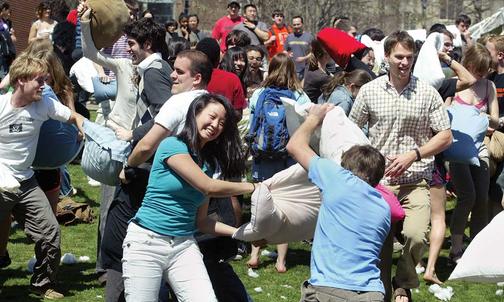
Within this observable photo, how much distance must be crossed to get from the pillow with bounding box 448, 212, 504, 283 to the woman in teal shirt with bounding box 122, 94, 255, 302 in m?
1.29

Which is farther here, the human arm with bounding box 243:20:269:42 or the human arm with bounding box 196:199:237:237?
the human arm with bounding box 243:20:269:42

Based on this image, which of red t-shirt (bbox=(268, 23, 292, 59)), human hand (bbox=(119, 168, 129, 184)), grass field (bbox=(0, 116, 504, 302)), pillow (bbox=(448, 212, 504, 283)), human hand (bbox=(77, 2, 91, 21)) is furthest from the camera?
red t-shirt (bbox=(268, 23, 292, 59))

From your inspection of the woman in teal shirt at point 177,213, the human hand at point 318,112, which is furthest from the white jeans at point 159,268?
the human hand at point 318,112

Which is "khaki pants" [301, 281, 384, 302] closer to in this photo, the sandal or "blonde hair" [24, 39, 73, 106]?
the sandal

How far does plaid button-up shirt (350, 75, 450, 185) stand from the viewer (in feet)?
22.9

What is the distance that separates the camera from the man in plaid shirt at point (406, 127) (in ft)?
22.7

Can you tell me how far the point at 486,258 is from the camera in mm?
5121

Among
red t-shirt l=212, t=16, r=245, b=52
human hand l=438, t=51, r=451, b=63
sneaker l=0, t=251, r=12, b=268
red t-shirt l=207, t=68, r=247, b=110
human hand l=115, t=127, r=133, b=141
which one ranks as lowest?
sneaker l=0, t=251, r=12, b=268

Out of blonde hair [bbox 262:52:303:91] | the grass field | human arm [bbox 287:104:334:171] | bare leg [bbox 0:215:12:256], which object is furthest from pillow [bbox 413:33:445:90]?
bare leg [bbox 0:215:12:256]

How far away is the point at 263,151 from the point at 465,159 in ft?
6.03

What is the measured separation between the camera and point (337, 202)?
502 cm

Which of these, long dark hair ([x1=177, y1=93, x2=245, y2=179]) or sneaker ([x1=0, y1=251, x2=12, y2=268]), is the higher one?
long dark hair ([x1=177, y1=93, x2=245, y2=179])

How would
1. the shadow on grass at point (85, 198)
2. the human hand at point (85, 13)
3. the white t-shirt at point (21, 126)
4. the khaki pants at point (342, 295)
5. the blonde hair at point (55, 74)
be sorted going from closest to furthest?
1. the khaki pants at point (342, 295)
2. the human hand at point (85, 13)
3. the white t-shirt at point (21, 126)
4. the blonde hair at point (55, 74)
5. the shadow on grass at point (85, 198)

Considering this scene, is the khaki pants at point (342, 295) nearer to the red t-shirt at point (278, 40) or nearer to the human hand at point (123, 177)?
the human hand at point (123, 177)
